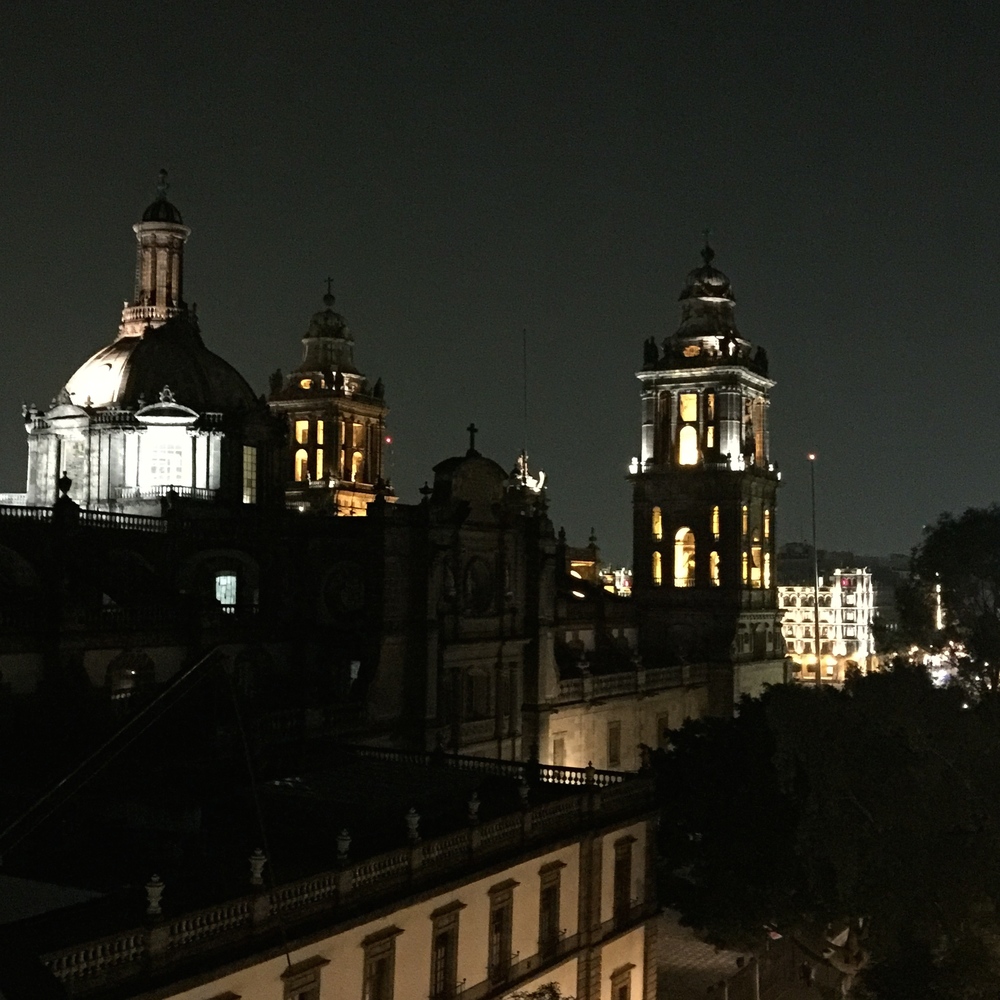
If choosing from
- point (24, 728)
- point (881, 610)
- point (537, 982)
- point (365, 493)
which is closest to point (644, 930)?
point (537, 982)

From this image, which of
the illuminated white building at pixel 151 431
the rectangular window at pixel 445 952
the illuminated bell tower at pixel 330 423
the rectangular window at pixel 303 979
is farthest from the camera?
the illuminated bell tower at pixel 330 423

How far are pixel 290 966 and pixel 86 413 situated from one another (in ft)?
131

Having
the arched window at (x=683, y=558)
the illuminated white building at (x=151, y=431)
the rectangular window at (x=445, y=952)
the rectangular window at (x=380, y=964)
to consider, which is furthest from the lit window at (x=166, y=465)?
the rectangular window at (x=380, y=964)

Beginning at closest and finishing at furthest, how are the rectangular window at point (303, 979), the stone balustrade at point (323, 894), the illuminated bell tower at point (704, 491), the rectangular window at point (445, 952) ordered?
the stone balustrade at point (323, 894)
the rectangular window at point (303, 979)
the rectangular window at point (445, 952)
the illuminated bell tower at point (704, 491)

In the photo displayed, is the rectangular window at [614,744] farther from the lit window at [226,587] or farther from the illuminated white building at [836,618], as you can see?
the illuminated white building at [836,618]

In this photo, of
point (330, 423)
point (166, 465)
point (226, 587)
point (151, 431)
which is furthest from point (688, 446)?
point (226, 587)

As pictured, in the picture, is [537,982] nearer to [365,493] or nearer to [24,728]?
[24,728]

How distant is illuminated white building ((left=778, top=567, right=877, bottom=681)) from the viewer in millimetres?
158125

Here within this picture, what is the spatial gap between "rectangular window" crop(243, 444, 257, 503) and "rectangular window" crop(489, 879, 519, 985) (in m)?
33.1

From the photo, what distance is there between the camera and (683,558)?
243ft

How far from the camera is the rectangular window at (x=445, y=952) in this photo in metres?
28.8

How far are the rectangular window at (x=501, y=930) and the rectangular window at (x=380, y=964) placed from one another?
383cm

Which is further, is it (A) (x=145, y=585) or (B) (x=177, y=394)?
(B) (x=177, y=394)

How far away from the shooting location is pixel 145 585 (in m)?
46.4
